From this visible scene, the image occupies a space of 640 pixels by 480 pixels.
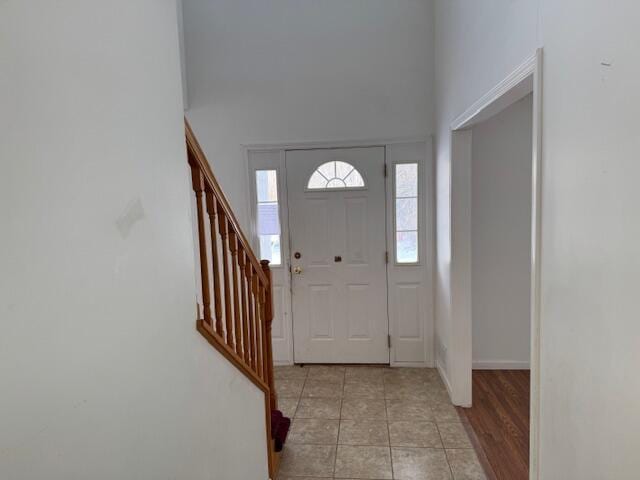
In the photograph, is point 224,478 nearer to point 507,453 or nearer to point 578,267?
point 578,267

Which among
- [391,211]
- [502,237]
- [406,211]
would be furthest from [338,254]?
[502,237]

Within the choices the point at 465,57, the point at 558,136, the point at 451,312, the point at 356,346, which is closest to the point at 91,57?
the point at 558,136

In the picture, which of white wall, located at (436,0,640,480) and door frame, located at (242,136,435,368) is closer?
white wall, located at (436,0,640,480)

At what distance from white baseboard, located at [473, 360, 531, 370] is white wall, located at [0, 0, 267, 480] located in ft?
9.14

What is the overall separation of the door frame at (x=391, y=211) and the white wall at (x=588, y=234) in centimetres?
174

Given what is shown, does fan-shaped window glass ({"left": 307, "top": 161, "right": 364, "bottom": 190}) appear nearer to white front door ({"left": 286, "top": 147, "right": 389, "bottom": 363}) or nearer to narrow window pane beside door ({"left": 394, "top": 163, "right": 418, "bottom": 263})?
white front door ({"left": 286, "top": 147, "right": 389, "bottom": 363})

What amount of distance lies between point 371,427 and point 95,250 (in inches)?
92.5

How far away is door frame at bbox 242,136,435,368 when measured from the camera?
10.9 feet

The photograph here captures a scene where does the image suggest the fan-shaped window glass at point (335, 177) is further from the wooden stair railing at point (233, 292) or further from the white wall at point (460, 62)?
the wooden stair railing at point (233, 292)

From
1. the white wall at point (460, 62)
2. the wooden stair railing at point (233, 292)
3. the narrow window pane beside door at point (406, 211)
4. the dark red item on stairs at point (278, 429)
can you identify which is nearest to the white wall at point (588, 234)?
the white wall at point (460, 62)

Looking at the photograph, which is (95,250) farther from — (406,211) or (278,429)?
(406,211)

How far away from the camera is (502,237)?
10.5ft

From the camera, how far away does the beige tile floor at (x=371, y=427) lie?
220 cm

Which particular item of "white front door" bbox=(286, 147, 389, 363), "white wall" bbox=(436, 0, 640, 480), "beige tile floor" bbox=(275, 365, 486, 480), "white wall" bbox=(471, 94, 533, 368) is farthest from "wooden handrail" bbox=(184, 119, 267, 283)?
"white wall" bbox=(471, 94, 533, 368)
